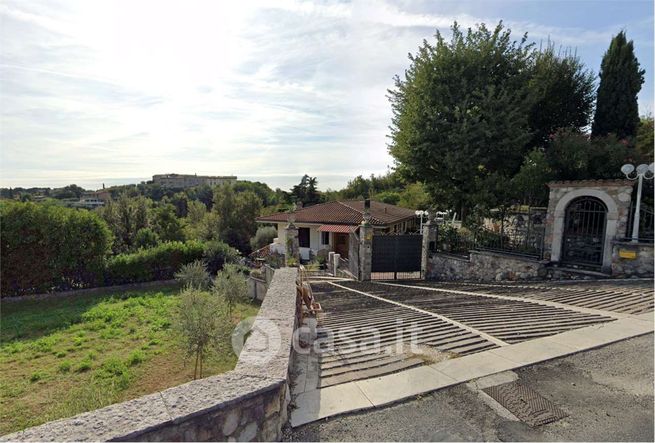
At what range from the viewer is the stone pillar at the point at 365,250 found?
12.1 meters

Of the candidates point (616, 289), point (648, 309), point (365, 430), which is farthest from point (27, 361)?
point (616, 289)

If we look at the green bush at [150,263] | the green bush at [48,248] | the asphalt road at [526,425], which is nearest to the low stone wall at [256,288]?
the green bush at [150,263]

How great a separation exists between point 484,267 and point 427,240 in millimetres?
2290

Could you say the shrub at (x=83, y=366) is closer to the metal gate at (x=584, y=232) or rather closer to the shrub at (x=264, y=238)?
the metal gate at (x=584, y=232)

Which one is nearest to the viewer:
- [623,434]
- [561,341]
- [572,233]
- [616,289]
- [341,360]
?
[623,434]

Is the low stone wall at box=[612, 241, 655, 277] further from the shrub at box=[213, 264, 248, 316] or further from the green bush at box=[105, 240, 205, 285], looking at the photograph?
the green bush at box=[105, 240, 205, 285]

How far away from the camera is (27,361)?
7582 millimetres

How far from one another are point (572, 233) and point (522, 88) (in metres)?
5.88

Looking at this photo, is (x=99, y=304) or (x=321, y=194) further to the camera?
(x=321, y=194)

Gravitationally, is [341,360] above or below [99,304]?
above

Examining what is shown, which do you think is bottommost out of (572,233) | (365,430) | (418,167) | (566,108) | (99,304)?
(99,304)

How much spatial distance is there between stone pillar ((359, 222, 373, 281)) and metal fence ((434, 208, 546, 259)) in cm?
283

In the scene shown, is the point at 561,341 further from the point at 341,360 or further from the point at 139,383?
the point at 139,383

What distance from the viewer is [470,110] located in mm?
12203
